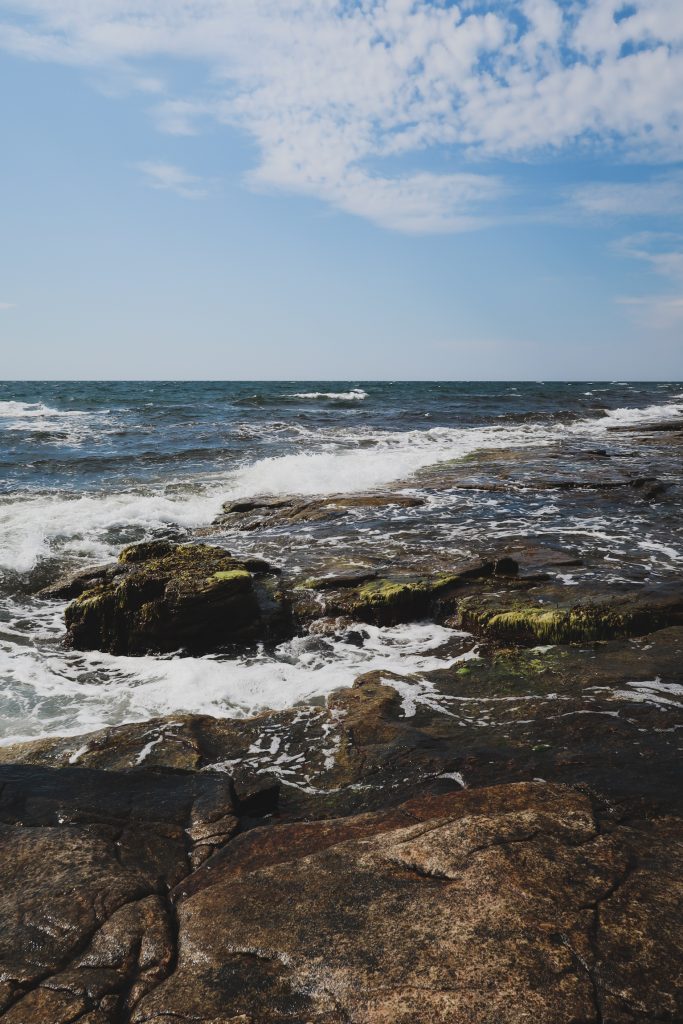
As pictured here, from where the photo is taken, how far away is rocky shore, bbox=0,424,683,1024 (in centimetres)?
251

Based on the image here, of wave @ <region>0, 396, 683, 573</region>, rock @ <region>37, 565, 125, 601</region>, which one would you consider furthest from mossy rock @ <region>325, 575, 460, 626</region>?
wave @ <region>0, 396, 683, 573</region>

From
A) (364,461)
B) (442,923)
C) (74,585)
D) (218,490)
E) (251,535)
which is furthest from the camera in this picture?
(364,461)

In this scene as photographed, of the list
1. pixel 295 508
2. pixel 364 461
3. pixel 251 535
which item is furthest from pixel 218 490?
pixel 364 461

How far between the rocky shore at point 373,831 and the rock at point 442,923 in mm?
10

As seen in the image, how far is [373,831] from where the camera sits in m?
3.54

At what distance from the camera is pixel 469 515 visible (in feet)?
39.0

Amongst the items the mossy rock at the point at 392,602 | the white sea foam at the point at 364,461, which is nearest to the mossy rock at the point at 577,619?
the mossy rock at the point at 392,602

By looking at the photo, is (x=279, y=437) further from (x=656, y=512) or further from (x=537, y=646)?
(x=537, y=646)

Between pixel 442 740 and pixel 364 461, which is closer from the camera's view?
pixel 442 740

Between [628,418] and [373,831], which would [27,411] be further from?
[373,831]

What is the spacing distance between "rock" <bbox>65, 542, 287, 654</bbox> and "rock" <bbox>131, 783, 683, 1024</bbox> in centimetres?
394

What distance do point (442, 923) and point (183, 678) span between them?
434 centimetres

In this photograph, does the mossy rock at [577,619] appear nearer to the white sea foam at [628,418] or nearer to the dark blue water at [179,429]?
the dark blue water at [179,429]

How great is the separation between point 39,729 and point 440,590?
15.8 feet
